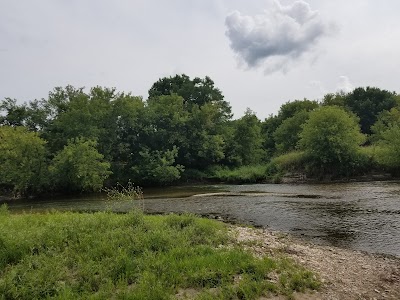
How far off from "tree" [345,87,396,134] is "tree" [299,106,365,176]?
37.2m

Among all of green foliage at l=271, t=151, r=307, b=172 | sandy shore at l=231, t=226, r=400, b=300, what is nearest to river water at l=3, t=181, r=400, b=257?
sandy shore at l=231, t=226, r=400, b=300

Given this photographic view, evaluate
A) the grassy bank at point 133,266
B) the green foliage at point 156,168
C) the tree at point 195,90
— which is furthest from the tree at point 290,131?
the grassy bank at point 133,266

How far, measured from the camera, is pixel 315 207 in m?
23.1

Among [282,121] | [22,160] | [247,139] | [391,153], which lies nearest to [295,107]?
[282,121]

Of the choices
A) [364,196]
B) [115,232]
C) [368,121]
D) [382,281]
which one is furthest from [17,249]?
[368,121]

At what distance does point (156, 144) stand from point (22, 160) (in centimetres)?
1977

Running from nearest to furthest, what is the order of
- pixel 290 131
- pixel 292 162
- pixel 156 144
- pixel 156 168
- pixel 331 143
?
pixel 331 143 < pixel 292 162 < pixel 156 168 < pixel 156 144 < pixel 290 131

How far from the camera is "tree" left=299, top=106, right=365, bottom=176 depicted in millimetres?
44781

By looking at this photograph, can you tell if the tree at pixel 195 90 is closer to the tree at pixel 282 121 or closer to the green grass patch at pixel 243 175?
the tree at pixel 282 121

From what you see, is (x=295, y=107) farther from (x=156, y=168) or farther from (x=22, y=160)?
(x=22, y=160)

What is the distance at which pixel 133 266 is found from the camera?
899 cm

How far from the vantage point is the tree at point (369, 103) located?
79.3 metres

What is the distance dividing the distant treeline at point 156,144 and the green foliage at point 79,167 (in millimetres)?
117

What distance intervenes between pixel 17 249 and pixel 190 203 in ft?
61.8
